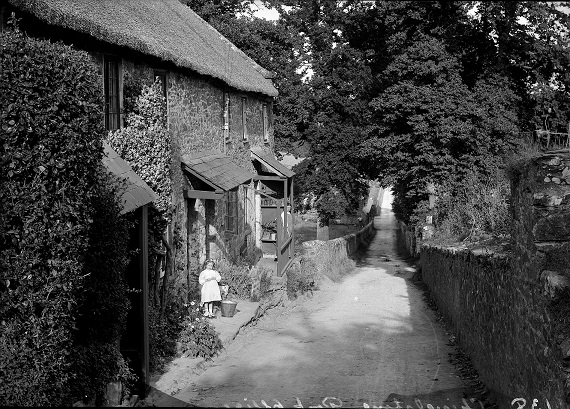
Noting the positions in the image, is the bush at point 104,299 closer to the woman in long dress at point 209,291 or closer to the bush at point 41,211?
the bush at point 41,211

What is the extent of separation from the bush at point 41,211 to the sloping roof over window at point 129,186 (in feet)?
7.04

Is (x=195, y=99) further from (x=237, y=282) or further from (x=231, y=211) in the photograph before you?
(x=231, y=211)

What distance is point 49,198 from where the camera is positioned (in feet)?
18.4

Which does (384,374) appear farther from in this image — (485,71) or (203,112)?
(485,71)

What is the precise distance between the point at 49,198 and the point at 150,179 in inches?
239

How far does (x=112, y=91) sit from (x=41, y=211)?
6.40 m

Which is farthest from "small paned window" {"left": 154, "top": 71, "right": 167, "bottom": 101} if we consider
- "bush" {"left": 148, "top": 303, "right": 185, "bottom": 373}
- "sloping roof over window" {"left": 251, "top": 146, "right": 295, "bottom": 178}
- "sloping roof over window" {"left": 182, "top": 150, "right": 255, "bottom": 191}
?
"sloping roof over window" {"left": 251, "top": 146, "right": 295, "bottom": 178}

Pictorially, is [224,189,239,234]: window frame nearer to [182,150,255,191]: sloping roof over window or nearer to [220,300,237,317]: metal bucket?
[182,150,255,191]: sloping roof over window

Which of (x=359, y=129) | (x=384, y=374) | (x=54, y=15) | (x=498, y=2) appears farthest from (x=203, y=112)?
(x=359, y=129)

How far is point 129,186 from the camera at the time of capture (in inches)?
357

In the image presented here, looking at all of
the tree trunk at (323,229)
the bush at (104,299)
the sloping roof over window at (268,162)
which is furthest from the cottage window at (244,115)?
the tree trunk at (323,229)

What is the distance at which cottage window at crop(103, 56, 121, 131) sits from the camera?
11219 millimetres

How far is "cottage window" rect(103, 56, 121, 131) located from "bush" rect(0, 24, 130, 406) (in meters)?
5.11

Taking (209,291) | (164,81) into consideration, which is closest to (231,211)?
(209,291)
